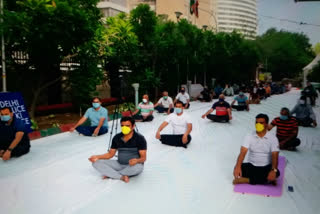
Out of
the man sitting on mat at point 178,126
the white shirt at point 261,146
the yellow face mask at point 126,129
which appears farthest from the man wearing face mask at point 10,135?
the white shirt at point 261,146

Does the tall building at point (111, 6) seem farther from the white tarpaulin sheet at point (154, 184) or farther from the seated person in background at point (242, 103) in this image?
the white tarpaulin sheet at point (154, 184)

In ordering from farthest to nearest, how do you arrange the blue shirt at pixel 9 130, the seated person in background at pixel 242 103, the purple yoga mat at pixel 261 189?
1. the seated person in background at pixel 242 103
2. the blue shirt at pixel 9 130
3. the purple yoga mat at pixel 261 189

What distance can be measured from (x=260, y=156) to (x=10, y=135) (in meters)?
5.58

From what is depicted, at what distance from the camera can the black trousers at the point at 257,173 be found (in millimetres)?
5984

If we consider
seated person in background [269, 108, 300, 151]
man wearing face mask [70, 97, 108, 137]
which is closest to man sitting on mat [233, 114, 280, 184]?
seated person in background [269, 108, 300, 151]

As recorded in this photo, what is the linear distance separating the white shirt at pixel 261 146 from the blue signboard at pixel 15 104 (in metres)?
7.44

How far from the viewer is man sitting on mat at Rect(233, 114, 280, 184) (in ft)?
19.2

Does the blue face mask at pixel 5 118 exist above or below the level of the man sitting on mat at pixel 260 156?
above

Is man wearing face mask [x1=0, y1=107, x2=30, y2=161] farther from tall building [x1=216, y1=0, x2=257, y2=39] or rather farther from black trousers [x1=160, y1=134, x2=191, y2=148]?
tall building [x1=216, y1=0, x2=257, y2=39]

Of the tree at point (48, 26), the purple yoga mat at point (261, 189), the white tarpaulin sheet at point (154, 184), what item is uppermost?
the tree at point (48, 26)

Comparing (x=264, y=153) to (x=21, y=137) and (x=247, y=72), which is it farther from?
(x=247, y=72)

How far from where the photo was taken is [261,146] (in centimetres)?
596

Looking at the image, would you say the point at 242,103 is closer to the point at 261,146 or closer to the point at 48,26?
the point at 48,26

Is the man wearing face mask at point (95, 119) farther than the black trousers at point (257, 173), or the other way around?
the man wearing face mask at point (95, 119)
